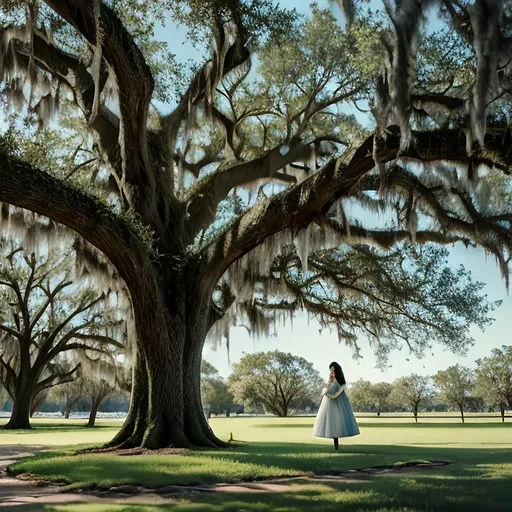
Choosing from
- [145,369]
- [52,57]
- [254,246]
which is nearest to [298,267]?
[254,246]

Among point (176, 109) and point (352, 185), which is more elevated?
point (176, 109)

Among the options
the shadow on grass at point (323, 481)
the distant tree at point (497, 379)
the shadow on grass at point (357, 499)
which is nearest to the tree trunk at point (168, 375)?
the shadow on grass at point (323, 481)

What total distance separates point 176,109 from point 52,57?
8.15ft

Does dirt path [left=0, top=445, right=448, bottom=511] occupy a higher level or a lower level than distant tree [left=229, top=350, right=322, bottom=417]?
lower

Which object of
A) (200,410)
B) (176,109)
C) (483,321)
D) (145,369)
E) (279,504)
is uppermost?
(176,109)

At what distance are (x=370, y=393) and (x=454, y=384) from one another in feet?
47.9

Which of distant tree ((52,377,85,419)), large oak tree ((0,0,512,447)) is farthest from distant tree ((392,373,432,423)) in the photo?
large oak tree ((0,0,512,447))

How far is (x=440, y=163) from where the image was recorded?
8.71 metres

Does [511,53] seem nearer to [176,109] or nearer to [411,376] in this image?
[176,109]

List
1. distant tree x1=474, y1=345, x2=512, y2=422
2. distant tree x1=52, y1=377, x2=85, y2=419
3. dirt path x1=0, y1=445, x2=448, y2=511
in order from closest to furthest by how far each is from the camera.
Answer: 1. dirt path x1=0, y1=445, x2=448, y2=511
2. distant tree x1=52, y1=377, x2=85, y2=419
3. distant tree x1=474, y1=345, x2=512, y2=422

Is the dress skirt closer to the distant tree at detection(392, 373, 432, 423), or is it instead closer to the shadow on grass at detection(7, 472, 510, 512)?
the shadow on grass at detection(7, 472, 510, 512)

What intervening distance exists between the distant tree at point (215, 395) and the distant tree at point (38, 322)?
109ft

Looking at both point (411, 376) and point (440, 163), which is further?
point (411, 376)

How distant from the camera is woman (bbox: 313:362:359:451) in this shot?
9.01 meters
